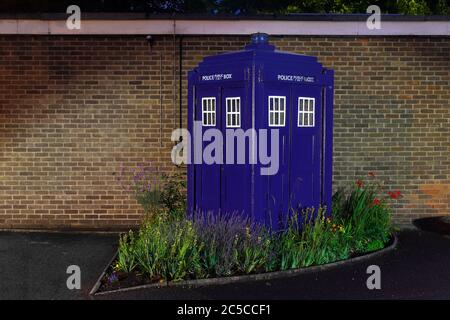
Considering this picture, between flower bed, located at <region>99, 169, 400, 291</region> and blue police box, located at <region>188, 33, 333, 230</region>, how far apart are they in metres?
0.23

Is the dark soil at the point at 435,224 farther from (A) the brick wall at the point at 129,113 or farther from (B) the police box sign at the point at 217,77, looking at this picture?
(B) the police box sign at the point at 217,77

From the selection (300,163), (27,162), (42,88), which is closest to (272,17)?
(300,163)

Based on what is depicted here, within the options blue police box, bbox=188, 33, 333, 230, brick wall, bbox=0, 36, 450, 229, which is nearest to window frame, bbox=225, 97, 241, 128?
blue police box, bbox=188, 33, 333, 230

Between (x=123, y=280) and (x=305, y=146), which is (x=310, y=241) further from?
(x=123, y=280)

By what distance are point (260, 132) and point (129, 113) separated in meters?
3.09

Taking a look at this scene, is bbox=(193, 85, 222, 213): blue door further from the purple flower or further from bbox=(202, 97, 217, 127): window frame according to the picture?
the purple flower

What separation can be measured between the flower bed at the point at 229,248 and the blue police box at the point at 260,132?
0.23m

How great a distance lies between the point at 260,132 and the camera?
675 centimetres

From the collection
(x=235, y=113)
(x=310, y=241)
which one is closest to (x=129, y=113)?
(x=235, y=113)

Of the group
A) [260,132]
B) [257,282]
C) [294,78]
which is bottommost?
[257,282]

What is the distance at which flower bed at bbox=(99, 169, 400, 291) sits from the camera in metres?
6.14

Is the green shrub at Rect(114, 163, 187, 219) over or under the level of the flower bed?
over

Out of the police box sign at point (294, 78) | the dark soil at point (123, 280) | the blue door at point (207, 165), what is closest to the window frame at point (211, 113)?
the blue door at point (207, 165)

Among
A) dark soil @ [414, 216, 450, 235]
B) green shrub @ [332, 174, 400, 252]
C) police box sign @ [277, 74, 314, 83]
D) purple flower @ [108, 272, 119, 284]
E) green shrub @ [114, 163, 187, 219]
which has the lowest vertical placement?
purple flower @ [108, 272, 119, 284]
